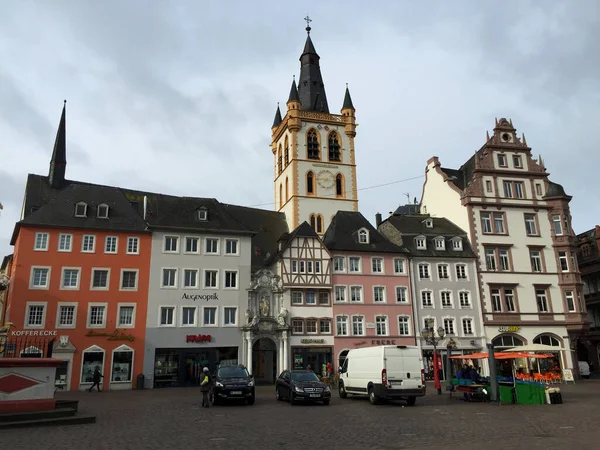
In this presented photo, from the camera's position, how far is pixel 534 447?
11742 millimetres

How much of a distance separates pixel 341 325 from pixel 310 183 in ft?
73.1

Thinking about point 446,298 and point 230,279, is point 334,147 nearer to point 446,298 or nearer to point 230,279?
point 446,298

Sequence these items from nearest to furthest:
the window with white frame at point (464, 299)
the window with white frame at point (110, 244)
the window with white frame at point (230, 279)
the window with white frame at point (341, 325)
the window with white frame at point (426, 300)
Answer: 1. the window with white frame at point (110, 244)
2. the window with white frame at point (230, 279)
3. the window with white frame at point (341, 325)
4. the window with white frame at point (426, 300)
5. the window with white frame at point (464, 299)

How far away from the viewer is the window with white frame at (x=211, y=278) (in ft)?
136

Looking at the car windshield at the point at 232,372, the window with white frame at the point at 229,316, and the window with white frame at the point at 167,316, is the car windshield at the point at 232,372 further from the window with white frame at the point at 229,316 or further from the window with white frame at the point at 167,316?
the window with white frame at the point at 229,316

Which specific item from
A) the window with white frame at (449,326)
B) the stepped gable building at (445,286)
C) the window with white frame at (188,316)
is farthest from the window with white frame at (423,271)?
the window with white frame at (188,316)

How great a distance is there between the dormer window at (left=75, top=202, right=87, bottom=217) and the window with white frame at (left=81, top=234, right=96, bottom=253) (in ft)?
5.75

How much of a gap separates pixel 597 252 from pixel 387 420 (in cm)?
4721


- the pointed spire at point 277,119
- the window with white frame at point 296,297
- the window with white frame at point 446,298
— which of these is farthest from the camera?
the pointed spire at point 277,119

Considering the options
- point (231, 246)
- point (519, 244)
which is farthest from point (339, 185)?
point (231, 246)

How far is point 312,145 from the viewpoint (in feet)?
209

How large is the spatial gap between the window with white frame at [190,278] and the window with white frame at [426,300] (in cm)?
1939

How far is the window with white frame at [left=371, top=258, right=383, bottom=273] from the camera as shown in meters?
46.0

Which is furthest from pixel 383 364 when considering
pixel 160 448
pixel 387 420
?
pixel 160 448
